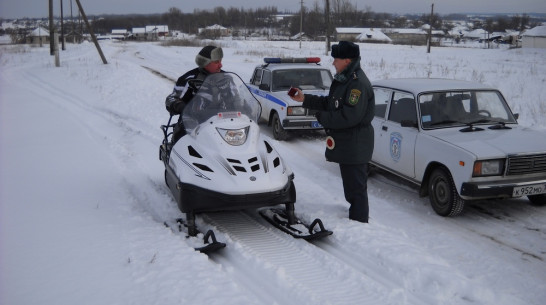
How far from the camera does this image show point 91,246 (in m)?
5.12

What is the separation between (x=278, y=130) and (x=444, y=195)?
528 centimetres

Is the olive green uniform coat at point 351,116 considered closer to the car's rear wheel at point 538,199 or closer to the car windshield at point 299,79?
the car's rear wheel at point 538,199

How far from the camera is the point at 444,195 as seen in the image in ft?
20.8

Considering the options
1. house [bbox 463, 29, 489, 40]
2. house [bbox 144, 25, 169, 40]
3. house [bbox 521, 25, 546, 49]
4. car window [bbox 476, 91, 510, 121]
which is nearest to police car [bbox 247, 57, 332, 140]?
car window [bbox 476, 91, 510, 121]

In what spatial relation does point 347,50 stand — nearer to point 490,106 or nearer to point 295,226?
point 295,226

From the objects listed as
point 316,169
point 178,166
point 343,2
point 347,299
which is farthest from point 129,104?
point 343,2

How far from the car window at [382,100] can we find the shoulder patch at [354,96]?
2454 mm

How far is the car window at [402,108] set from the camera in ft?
23.5

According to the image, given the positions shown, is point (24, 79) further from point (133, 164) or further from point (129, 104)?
point (133, 164)

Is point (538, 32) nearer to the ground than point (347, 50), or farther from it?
farther from it

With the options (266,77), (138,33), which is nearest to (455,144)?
(266,77)

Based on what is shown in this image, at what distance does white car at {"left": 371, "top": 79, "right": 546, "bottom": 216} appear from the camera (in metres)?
5.85

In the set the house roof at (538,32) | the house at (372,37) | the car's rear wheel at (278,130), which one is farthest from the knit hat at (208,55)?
the house at (372,37)

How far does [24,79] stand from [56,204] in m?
18.1
